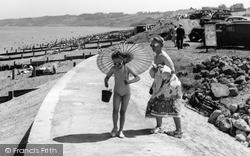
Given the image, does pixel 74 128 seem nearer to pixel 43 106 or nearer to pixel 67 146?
pixel 67 146

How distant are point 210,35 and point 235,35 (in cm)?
200

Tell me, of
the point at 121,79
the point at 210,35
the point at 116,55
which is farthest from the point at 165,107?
the point at 210,35

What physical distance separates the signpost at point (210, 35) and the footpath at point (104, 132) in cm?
1003

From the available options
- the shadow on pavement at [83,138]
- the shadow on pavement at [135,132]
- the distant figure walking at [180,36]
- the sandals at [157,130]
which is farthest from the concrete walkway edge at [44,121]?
the distant figure walking at [180,36]

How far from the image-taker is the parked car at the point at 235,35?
73.0ft

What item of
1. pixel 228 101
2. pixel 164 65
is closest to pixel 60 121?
pixel 164 65

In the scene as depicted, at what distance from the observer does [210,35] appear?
2156cm

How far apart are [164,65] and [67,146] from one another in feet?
7.60

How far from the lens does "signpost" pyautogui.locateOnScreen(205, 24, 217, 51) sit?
21453mm

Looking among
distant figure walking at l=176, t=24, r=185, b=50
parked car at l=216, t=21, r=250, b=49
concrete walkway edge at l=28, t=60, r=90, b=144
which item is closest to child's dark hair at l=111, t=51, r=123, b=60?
concrete walkway edge at l=28, t=60, r=90, b=144

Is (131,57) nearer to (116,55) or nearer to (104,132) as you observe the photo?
(116,55)

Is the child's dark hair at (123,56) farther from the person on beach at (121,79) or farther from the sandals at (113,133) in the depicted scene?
the sandals at (113,133)

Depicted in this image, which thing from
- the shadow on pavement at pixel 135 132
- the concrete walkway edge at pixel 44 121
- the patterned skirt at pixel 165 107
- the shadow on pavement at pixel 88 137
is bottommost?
the shadow on pavement at pixel 135 132

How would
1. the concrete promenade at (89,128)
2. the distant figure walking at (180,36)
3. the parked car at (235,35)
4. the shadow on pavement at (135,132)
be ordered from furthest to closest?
the distant figure walking at (180,36), the parked car at (235,35), the shadow on pavement at (135,132), the concrete promenade at (89,128)
